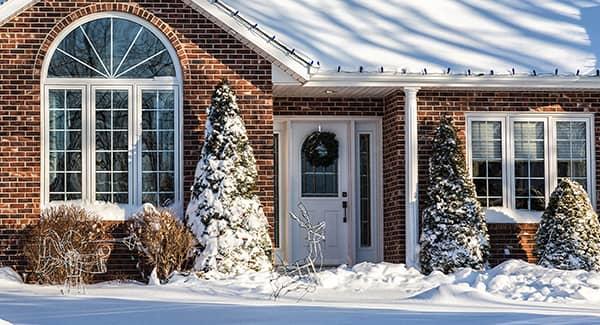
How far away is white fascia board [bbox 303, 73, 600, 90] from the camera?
1788cm

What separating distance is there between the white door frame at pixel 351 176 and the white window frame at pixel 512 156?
1.52m

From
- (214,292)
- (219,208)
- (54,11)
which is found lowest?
(214,292)

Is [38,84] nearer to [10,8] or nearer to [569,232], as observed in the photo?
[10,8]

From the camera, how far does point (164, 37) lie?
57.2ft

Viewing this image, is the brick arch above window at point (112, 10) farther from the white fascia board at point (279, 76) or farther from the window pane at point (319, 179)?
the window pane at point (319, 179)

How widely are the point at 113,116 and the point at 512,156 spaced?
6170 mm

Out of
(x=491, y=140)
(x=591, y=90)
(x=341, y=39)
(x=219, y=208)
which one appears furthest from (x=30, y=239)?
(x=591, y=90)

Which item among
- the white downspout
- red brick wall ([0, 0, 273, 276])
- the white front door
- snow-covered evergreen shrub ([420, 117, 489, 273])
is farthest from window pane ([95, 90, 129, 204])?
snow-covered evergreen shrub ([420, 117, 489, 273])

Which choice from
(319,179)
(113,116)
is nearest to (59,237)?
(113,116)

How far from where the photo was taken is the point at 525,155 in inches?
742

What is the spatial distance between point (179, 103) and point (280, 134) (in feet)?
7.81

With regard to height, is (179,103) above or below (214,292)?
above

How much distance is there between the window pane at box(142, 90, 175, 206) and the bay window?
465 cm

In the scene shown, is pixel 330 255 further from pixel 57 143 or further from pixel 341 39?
pixel 57 143
